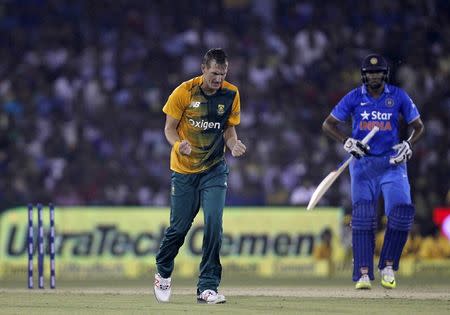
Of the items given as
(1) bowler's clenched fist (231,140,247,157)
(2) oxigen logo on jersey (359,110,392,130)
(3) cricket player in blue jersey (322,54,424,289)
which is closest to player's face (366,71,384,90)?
(3) cricket player in blue jersey (322,54,424,289)

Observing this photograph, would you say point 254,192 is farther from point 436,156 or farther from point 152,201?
point 436,156

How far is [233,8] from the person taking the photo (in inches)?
980

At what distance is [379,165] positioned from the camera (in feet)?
42.4

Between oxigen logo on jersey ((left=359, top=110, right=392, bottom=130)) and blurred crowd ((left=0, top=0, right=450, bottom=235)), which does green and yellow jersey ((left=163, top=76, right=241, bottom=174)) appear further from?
blurred crowd ((left=0, top=0, right=450, bottom=235))

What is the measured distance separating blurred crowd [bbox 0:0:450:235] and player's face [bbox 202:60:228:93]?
7.99 metres

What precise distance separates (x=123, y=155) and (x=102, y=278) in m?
3.95

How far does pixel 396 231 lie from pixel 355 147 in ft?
3.26

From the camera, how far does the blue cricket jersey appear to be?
1285 cm

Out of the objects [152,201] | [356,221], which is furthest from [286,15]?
[356,221]

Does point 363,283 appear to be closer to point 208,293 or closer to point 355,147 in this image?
point 355,147

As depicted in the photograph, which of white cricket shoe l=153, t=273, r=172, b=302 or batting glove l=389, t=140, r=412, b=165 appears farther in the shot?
batting glove l=389, t=140, r=412, b=165

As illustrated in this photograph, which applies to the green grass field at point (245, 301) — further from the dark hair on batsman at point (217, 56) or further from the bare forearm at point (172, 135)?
the dark hair on batsman at point (217, 56)

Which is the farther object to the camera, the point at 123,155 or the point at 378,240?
the point at 123,155

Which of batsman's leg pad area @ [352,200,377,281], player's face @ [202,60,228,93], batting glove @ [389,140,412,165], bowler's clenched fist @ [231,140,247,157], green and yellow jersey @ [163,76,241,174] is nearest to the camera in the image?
bowler's clenched fist @ [231,140,247,157]
